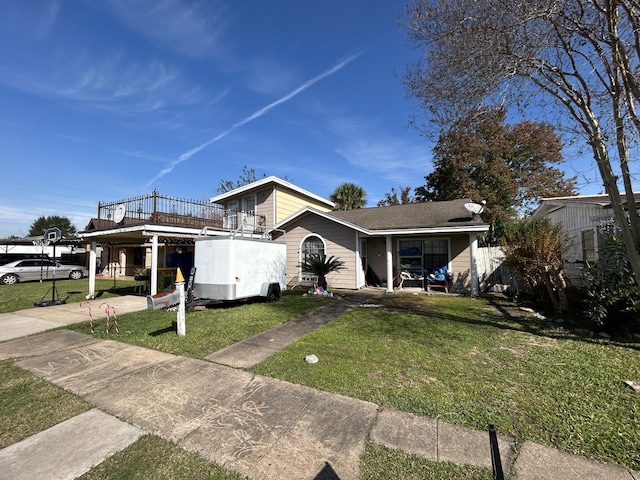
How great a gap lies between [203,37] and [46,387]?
9961 millimetres

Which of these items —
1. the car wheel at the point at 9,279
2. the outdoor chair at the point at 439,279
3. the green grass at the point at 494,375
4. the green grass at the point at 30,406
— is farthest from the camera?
the car wheel at the point at 9,279

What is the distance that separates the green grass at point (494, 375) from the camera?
281 cm

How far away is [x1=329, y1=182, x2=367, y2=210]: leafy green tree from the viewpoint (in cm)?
2961

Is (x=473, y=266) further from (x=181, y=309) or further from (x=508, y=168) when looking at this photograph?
(x=508, y=168)

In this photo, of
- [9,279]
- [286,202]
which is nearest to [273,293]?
[286,202]

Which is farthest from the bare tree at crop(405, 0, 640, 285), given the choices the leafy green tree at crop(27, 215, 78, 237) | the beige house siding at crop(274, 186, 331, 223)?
the leafy green tree at crop(27, 215, 78, 237)

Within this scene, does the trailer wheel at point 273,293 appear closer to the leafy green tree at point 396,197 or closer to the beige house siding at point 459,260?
the beige house siding at point 459,260

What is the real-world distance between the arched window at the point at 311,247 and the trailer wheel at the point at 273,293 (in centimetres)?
344

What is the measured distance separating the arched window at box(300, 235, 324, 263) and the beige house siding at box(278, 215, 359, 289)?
0.17m

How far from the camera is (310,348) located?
518 centimetres

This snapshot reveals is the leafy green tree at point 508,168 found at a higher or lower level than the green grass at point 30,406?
higher

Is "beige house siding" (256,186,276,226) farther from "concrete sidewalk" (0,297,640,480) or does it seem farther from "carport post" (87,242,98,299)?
"concrete sidewalk" (0,297,640,480)

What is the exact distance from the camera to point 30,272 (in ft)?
61.5

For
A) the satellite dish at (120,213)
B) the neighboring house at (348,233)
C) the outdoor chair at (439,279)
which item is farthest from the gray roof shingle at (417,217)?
the satellite dish at (120,213)
